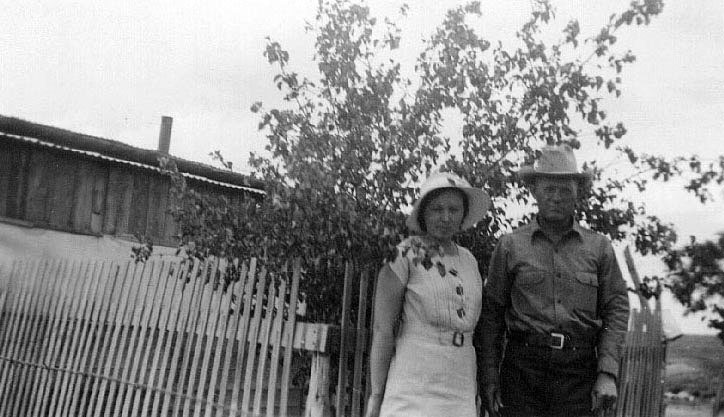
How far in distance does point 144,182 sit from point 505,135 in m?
7.82

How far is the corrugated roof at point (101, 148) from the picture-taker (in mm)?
9258

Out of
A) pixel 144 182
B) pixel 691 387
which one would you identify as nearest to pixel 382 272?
pixel 691 387

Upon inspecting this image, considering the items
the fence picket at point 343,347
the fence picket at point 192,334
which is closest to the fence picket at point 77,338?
the fence picket at point 192,334

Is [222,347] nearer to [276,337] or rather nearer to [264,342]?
[264,342]

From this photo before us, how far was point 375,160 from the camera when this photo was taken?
390cm

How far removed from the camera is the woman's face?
3506 millimetres

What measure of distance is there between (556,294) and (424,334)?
2.37 feet

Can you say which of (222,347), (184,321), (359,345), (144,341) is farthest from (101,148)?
(359,345)

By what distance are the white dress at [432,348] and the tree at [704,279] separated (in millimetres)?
961

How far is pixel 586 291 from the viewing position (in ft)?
11.9

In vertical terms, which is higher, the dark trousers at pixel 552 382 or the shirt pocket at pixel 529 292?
the shirt pocket at pixel 529 292

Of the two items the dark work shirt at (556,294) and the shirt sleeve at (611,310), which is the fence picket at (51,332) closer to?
the dark work shirt at (556,294)

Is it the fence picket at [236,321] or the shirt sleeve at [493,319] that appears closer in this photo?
the shirt sleeve at [493,319]

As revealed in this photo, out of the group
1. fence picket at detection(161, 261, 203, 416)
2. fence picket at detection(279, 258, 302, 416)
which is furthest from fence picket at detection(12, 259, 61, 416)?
fence picket at detection(279, 258, 302, 416)
